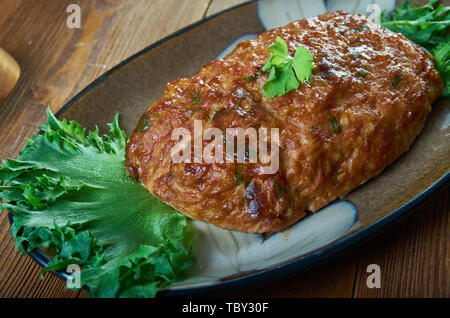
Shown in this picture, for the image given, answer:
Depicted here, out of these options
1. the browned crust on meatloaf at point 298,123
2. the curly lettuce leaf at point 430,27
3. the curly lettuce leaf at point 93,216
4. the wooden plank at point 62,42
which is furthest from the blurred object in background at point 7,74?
the curly lettuce leaf at point 430,27

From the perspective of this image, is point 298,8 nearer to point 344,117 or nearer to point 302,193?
point 344,117

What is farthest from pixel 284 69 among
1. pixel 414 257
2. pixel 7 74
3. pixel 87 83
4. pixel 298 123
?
pixel 7 74

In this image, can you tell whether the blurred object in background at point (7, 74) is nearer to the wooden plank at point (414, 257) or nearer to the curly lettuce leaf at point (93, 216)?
the curly lettuce leaf at point (93, 216)

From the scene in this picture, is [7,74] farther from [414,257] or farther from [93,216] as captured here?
[414,257]

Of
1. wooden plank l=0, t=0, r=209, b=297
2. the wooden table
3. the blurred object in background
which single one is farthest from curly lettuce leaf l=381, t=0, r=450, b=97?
the blurred object in background
